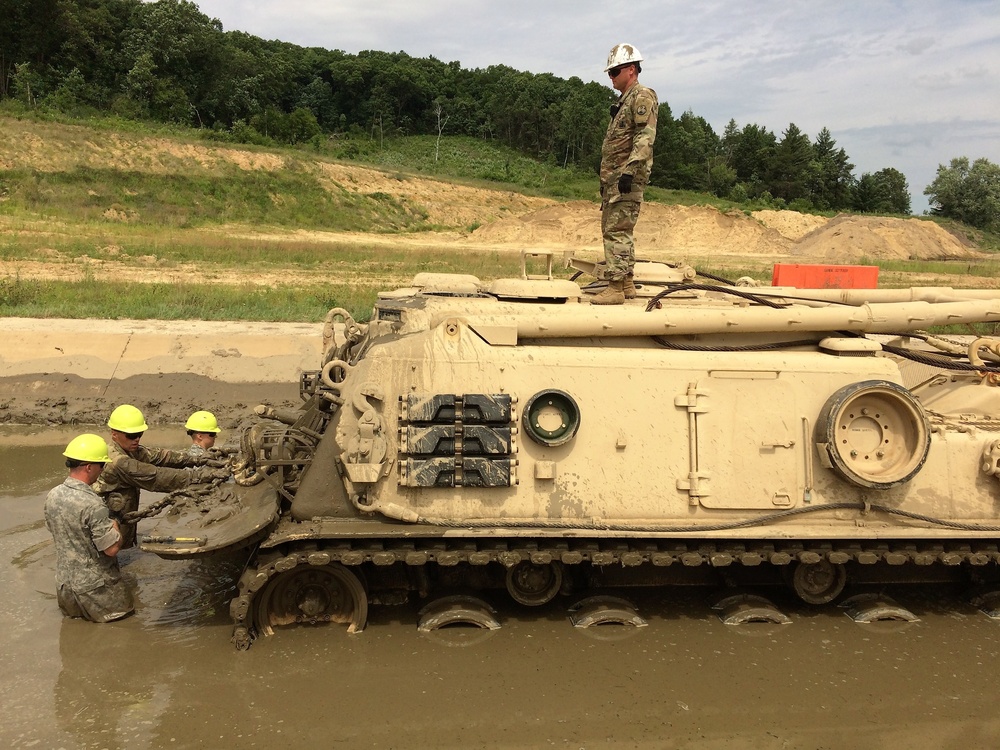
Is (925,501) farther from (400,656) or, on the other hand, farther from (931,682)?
(400,656)

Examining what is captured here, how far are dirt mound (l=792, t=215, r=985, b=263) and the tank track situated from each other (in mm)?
28964

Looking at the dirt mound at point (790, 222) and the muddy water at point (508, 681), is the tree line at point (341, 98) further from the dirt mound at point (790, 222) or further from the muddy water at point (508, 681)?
the muddy water at point (508, 681)

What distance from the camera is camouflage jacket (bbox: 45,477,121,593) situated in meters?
5.87

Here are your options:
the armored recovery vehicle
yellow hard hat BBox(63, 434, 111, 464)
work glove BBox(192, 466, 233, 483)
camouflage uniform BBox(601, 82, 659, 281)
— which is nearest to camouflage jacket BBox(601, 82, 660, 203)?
camouflage uniform BBox(601, 82, 659, 281)

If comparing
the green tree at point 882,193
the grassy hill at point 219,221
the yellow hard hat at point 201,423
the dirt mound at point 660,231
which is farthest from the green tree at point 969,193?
the yellow hard hat at point 201,423

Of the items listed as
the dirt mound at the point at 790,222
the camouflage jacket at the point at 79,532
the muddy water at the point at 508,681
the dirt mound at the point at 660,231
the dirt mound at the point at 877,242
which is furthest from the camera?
the dirt mound at the point at 790,222

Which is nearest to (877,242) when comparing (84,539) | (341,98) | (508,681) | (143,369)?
(143,369)

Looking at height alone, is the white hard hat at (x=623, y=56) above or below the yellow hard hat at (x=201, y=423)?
above

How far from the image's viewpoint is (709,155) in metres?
66.1

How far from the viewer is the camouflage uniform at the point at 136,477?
6477 mm

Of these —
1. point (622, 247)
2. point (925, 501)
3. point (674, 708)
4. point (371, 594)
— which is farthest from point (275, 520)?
point (925, 501)

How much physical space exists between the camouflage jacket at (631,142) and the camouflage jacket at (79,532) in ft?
14.6

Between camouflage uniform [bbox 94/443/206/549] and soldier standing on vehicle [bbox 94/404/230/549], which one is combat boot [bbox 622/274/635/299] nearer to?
soldier standing on vehicle [bbox 94/404/230/549]

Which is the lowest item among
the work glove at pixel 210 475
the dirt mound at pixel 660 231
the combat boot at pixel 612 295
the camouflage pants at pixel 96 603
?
the camouflage pants at pixel 96 603
